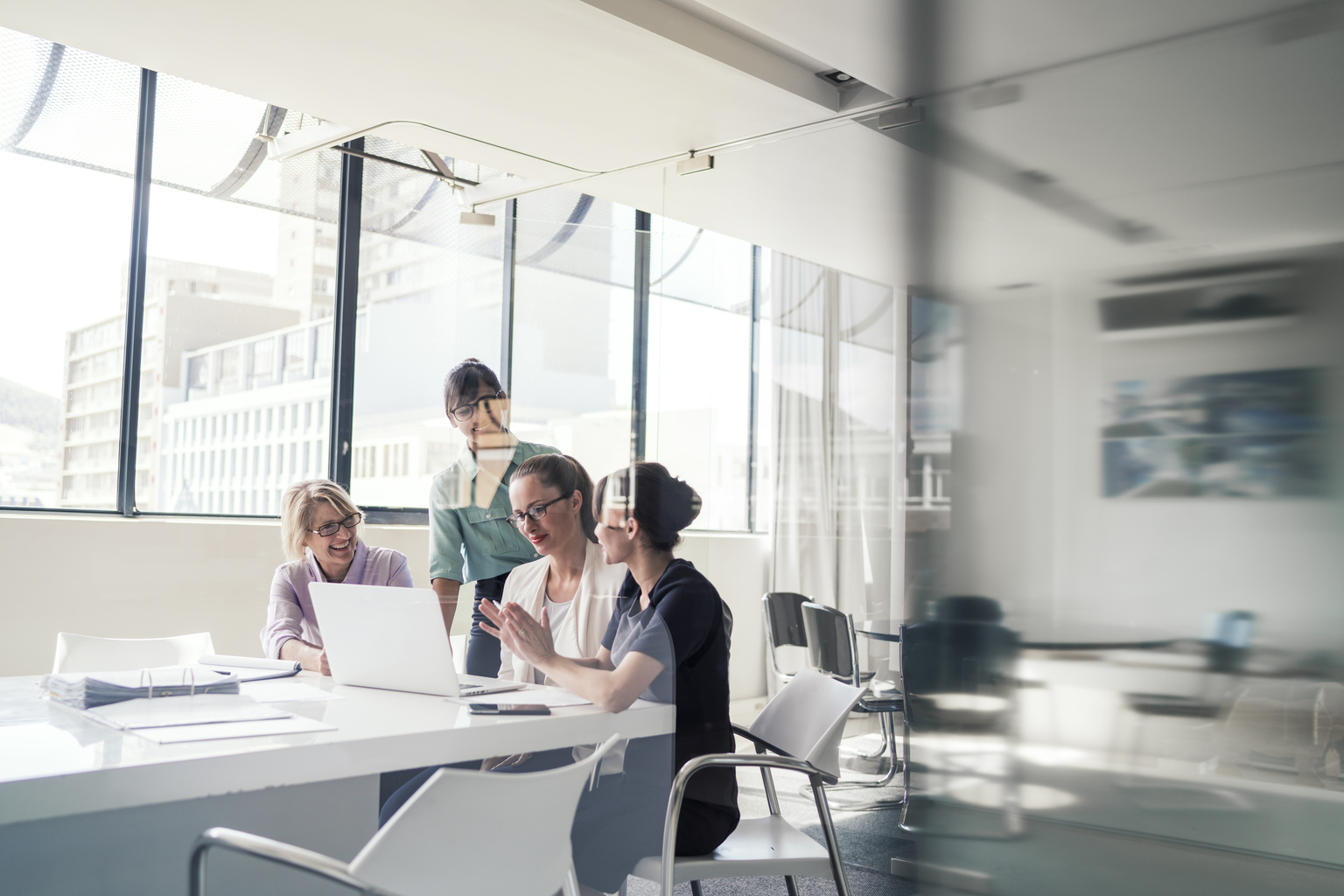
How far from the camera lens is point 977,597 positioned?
307 cm

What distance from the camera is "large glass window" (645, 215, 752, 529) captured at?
303 centimetres

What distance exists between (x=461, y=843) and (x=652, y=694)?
2.05ft

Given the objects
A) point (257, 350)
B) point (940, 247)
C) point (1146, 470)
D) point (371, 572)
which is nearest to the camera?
point (1146, 470)

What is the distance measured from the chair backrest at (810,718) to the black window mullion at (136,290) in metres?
2.83

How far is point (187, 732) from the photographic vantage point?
1.64 m

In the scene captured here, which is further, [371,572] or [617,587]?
[371,572]

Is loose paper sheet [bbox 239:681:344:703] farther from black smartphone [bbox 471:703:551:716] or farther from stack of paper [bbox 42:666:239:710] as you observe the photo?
black smartphone [bbox 471:703:551:716]

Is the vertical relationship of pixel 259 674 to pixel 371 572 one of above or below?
below

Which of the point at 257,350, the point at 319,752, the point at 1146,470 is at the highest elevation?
the point at 257,350

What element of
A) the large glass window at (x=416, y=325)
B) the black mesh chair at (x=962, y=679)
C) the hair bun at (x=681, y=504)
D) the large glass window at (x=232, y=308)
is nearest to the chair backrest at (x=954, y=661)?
the black mesh chair at (x=962, y=679)

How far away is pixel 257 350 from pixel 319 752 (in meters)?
3.14

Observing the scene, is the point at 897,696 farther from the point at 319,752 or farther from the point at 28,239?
the point at 28,239

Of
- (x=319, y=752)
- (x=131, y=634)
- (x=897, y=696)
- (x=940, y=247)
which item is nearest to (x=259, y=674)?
(x=319, y=752)

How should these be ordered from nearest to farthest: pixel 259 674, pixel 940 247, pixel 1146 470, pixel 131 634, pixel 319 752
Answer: pixel 319 752
pixel 259 674
pixel 1146 470
pixel 940 247
pixel 131 634
